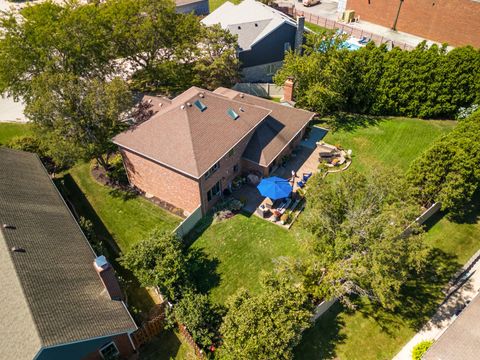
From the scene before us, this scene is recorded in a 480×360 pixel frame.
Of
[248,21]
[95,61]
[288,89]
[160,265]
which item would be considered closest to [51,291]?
[160,265]

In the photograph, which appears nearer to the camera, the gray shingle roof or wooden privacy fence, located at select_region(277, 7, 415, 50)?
the gray shingle roof

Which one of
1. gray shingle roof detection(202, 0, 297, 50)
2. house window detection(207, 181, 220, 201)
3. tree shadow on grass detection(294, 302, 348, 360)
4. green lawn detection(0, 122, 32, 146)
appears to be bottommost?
tree shadow on grass detection(294, 302, 348, 360)

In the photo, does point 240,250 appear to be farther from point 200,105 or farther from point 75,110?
point 75,110

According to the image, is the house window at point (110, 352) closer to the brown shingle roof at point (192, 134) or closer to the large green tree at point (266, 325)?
the large green tree at point (266, 325)

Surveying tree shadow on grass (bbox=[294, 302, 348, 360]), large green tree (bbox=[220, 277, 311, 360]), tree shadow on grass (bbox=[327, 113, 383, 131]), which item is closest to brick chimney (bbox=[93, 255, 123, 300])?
large green tree (bbox=[220, 277, 311, 360])

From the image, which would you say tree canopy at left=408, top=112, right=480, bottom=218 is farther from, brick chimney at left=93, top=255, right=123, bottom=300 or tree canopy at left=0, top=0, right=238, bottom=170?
tree canopy at left=0, top=0, right=238, bottom=170

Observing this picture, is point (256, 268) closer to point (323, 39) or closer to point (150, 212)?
point (150, 212)
